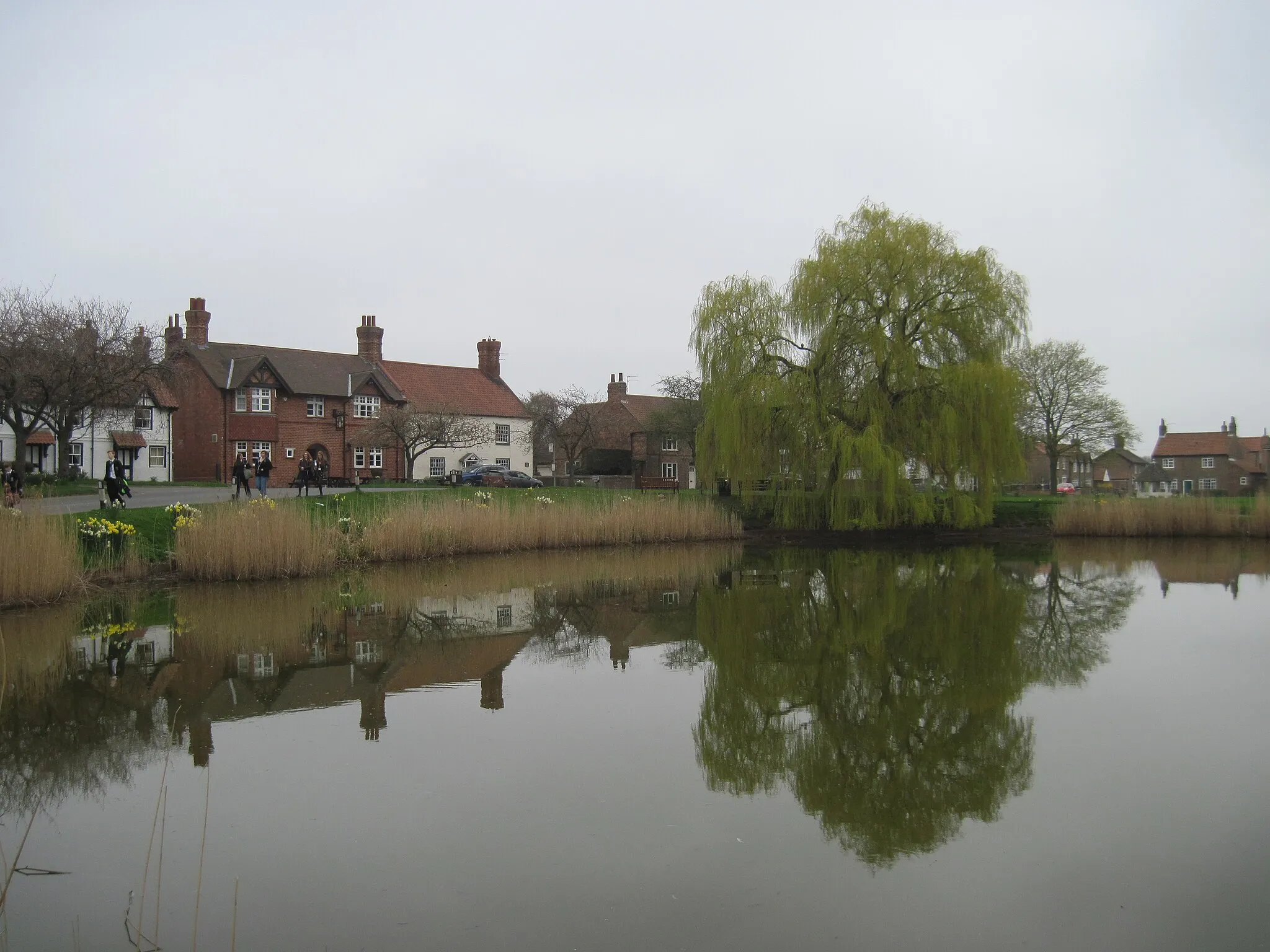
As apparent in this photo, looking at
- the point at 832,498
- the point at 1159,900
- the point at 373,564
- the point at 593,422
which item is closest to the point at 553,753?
the point at 1159,900

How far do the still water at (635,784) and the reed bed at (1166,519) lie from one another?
726 inches

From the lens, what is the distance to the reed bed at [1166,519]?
30.5 metres

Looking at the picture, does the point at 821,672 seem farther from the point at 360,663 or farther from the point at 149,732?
the point at 149,732

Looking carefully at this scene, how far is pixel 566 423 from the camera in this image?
57.8m

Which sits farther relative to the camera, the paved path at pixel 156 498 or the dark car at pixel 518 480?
the dark car at pixel 518 480

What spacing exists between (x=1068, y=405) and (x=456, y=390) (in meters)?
34.5

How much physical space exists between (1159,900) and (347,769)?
5281 millimetres

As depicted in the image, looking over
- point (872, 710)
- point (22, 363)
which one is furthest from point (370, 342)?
point (872, 710)

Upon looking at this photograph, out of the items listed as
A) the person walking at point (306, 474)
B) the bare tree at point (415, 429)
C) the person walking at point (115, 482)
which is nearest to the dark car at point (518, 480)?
the bare tree at point (415, 429)

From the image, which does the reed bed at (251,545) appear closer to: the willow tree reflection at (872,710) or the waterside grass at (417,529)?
the waterside grass at (417,529)

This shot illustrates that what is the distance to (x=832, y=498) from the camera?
29.0 m

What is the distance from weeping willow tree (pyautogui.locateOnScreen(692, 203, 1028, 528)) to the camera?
27.7m

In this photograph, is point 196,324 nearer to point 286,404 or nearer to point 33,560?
point 286,404

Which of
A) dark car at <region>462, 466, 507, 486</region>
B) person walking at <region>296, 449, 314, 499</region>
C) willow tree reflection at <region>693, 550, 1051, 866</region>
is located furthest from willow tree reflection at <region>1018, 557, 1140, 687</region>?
dark car at <region>462, 466, 507, 486</region>
